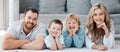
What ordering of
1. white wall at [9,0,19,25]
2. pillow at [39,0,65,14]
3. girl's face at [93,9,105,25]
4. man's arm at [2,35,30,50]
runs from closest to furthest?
man's arm at [2,35,30,50]
girl's face at [93,9,105,25]
white wall at [9,0,19,25]
pillow at [39,0,65,14]

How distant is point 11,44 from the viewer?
7.22 ft

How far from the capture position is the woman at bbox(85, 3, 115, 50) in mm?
2314

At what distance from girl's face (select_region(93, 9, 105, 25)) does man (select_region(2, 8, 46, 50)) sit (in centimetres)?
53

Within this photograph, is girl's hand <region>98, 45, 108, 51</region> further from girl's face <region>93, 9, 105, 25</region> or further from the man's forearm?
the man's forearm

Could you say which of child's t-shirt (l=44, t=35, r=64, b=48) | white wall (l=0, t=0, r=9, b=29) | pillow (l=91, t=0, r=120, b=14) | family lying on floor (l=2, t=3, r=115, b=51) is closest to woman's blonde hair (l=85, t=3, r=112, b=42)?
family lying on floor (l=2, t=3, r=115, b=51)

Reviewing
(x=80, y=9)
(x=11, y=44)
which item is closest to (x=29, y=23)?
(x=11, y=44)

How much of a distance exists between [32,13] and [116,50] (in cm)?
89

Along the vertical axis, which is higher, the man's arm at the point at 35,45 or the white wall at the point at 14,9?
the white wall at the point at 14,9

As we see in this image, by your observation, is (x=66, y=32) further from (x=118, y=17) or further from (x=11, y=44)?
(x=118, y=17)

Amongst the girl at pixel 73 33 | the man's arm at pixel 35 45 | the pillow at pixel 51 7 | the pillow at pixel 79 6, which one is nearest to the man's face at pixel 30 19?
the man's arm at pixel 35 45

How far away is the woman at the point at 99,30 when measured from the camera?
231 cm

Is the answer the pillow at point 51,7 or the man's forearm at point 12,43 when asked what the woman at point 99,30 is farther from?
the pillow at point 51,7

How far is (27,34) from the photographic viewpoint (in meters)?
2.37

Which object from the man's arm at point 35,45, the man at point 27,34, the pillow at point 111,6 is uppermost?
the pillow at point 111,6
